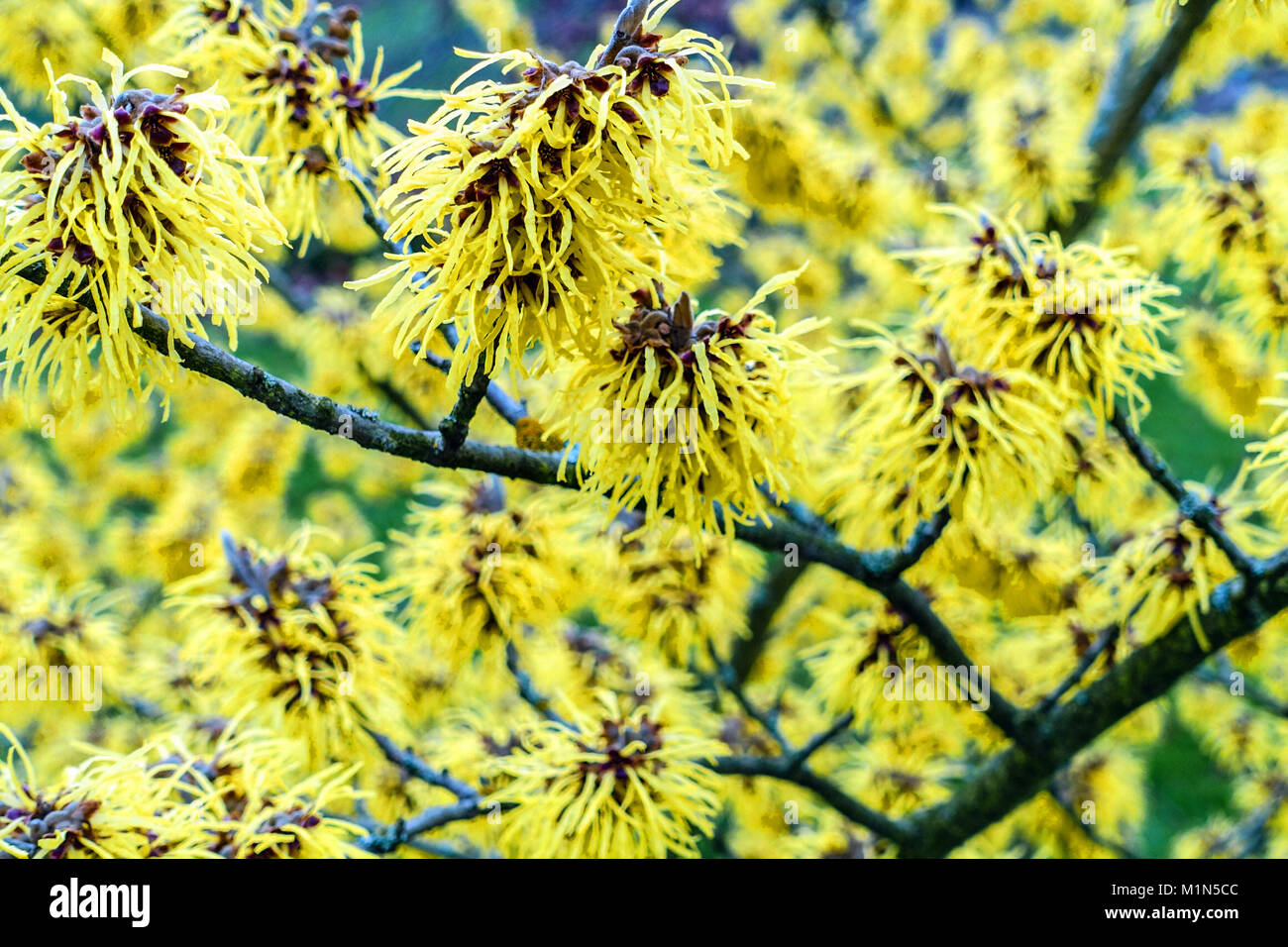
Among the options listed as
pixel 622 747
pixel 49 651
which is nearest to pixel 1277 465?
pixel 622 747

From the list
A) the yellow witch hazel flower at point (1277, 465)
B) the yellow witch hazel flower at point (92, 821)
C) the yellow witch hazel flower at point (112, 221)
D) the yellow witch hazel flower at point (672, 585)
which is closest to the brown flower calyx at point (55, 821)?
the yellow witch hazel flower at point (92, 821)

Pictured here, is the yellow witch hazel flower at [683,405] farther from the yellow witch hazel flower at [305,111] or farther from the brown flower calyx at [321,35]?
the brown flower calyx at [321,35]

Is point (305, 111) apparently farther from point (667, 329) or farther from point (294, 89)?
point (667, 329)

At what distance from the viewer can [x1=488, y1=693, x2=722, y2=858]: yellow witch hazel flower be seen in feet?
4.77

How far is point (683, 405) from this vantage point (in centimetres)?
119

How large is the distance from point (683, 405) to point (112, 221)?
690 millimetres

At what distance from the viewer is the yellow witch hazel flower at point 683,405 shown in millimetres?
1151

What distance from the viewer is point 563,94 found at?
38.4 inches

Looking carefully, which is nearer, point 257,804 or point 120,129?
point 120,129

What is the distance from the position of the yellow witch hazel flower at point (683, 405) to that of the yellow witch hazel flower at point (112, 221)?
0.44 m
